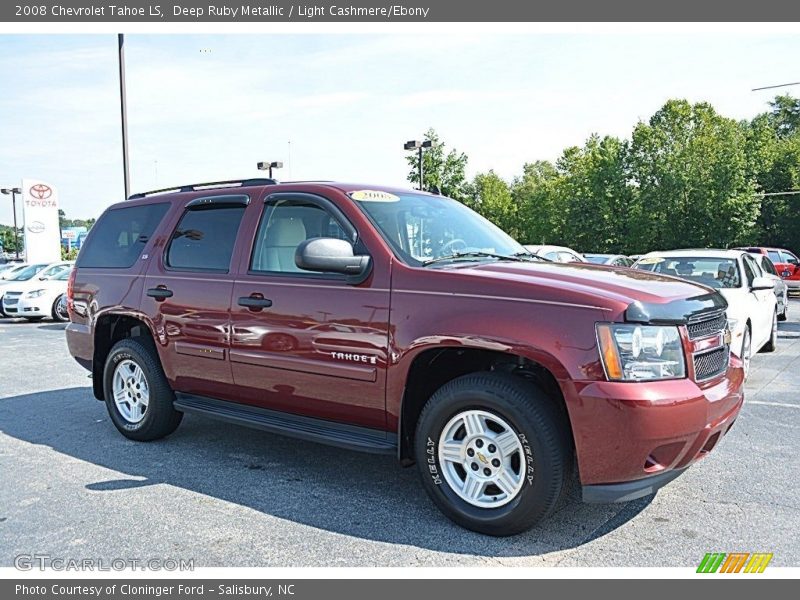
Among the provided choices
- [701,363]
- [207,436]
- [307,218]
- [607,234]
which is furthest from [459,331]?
[607,234]

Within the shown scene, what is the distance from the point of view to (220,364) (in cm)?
489

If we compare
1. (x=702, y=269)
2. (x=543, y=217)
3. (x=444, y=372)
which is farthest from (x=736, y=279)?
(x=543, y=217)

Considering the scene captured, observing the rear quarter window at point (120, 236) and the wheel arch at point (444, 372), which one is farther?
the rear quarter window at point (120, 236)

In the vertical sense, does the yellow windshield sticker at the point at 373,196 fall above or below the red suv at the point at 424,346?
above

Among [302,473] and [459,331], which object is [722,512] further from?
[302,473]

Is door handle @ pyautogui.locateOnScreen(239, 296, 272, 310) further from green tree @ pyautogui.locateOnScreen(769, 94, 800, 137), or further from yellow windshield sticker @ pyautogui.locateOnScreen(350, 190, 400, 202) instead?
green tree @ pyautogui.locateOnScreen(769, 94, 800, 137)

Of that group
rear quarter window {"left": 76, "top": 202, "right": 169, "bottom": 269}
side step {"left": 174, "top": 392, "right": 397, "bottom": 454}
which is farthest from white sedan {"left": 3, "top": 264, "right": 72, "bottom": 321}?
side step {"left": 174, "top": 392, "right": 397, "bottom": 454}

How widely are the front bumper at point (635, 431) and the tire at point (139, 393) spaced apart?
3.42 meters

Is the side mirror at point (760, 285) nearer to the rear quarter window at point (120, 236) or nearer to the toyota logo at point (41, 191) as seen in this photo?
the rear quarter window at point (120, 236)

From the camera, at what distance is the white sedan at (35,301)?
55.2 ft

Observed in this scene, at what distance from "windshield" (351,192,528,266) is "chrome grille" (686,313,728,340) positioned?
137 cm

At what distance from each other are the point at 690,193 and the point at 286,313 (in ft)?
124

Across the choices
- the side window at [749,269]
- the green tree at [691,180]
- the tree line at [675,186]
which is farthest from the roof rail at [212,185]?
the green tree at [691,180]

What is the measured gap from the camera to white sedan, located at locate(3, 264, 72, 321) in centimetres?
1683
